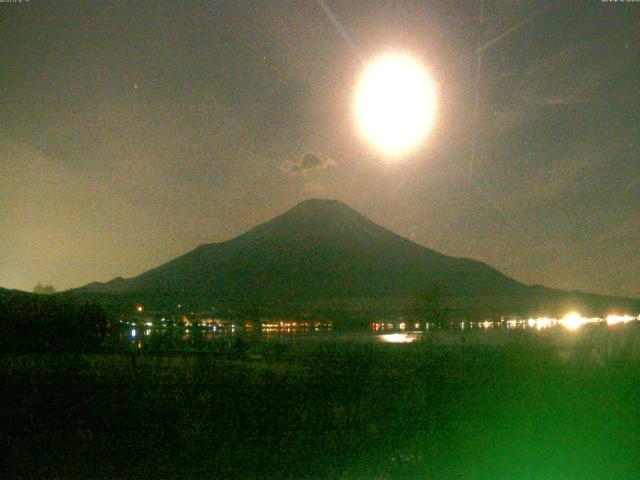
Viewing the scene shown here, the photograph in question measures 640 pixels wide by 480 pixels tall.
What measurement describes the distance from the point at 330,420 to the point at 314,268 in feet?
361

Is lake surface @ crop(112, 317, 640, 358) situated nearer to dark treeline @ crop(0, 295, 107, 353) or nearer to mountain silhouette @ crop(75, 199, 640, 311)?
dark treeline @ crop(0, 295, 107, 353)

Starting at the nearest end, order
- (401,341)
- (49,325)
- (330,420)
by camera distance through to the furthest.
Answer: (330,420)
(401,341)
(49,325)

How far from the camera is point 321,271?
12031cm

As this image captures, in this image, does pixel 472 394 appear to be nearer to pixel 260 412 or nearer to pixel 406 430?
pixel 406 430

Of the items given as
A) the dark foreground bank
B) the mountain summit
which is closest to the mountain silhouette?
the mountain summit

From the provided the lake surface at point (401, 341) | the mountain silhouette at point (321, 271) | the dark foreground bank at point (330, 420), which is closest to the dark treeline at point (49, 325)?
the lake surface at point (401, 341)

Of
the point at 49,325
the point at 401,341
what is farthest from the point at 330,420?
the point at 49,325

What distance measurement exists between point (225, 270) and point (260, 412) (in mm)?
109755

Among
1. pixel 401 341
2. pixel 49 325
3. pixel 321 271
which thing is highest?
pixel 321 271

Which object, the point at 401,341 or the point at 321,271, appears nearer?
the point at 401,341

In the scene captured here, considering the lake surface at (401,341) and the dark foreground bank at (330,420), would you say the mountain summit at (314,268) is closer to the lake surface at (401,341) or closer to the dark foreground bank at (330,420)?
the lake surface at (401,341)

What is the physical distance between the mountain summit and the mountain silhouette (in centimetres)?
14

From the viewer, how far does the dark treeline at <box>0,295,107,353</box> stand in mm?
25078

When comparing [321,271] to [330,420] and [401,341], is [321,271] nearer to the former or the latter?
[401,341]
